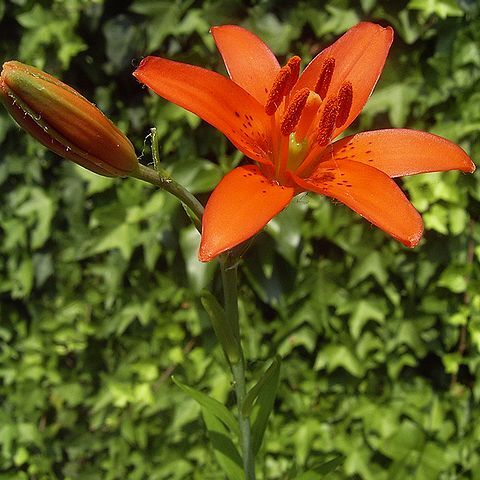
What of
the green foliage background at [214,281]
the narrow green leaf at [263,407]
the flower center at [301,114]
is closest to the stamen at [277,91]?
the flower center at [301,114]

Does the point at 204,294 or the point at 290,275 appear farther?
the point at 290,275

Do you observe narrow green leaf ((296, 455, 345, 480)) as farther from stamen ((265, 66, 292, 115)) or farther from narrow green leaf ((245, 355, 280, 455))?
stamen ((265, 66, 292, 115))

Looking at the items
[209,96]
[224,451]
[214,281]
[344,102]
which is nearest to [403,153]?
[344,102]

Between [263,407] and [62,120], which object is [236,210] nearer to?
[62,120]

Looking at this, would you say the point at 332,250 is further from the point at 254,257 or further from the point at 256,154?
the point at 256,154

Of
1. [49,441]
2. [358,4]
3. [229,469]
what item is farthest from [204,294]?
[49,441]

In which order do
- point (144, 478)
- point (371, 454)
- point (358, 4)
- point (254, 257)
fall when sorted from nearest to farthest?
1. point (358, 4)
2. point (254, 257)
3. point (371, 454)
4. point (144, 478)

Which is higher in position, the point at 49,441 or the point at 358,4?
the point at 358,4
